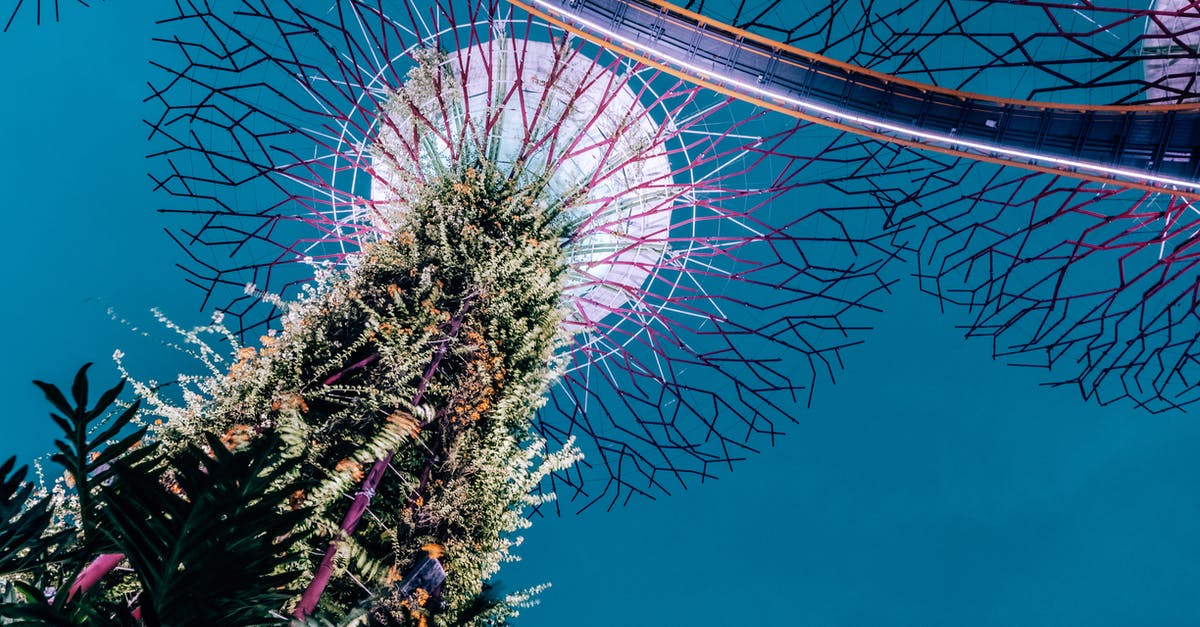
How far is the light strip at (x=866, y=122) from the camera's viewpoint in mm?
6121

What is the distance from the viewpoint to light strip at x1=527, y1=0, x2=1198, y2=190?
6.12 m

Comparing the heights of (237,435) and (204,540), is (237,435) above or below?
above

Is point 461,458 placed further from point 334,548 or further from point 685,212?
point 685,212

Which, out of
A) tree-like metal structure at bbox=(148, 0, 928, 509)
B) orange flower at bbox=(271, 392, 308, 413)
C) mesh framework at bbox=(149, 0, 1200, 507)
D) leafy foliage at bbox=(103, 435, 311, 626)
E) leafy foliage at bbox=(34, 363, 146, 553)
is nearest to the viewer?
leafy foliage at bbox=(103, 435, 311, 626)

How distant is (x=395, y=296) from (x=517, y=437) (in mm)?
1488

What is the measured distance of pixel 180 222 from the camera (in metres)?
30.6

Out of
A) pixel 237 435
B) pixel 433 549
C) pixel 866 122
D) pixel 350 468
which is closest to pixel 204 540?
pixel 350 468

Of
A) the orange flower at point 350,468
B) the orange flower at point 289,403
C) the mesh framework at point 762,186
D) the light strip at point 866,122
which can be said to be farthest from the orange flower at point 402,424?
the light strip at point 866,122

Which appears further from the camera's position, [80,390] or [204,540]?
[80,390]

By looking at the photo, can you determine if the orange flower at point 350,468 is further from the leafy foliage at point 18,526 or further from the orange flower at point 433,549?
the leafy foliage at point 18,526

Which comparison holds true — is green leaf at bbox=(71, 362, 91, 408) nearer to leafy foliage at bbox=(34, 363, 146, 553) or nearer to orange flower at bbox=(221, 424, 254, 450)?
leafy foliage at bbox=(34, 363, 146, 553)

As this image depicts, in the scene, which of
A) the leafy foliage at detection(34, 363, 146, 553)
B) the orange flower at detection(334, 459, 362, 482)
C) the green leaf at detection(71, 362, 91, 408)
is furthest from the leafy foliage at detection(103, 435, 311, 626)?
the orange flower at detection(334, 459, 362, 482)

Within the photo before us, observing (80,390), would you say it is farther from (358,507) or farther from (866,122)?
(866,122)

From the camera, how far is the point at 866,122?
6.92m
